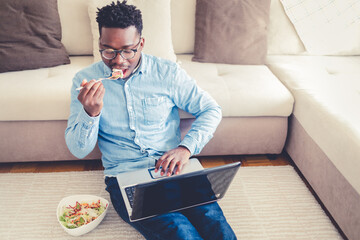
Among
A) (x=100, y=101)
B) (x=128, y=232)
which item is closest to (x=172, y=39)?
(x=100, y=101)

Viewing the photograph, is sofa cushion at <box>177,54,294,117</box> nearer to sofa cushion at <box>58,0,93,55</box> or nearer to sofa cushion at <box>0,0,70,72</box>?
sofa cushion at <box>58,0,93,55</box>

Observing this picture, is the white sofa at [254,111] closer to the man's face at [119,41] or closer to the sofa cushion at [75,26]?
the sofa cushion at [75,26]

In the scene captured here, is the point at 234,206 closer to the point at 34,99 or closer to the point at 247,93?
the point at 247,93

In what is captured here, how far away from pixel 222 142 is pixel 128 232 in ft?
2.46

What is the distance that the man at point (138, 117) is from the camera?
3.85 feet

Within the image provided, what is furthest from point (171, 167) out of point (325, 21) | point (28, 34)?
point (325, 21)

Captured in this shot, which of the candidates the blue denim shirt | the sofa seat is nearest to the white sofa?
the sofa seat

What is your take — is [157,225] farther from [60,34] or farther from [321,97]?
[60,34]

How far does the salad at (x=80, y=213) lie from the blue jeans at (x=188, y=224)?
212 mm

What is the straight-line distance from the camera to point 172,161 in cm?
126

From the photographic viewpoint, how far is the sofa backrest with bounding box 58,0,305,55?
6.63 feet

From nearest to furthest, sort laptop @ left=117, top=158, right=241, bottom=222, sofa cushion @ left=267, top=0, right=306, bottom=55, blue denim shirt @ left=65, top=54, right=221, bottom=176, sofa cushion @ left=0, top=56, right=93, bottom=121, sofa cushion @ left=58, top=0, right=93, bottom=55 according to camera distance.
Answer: laptop @ left=117, top=158, right=241, bottom=222
blue denim shirt @ left=65, top=54, right=221, bottom=176
sofa cushion @ left=0, top=56, right=93, bottom=121
sofa cushion @ left=58, top=0, right=93, bottom=55
sofa cushion @ left=267, top=0, right=306, bottom=55

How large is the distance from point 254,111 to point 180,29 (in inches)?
32.8

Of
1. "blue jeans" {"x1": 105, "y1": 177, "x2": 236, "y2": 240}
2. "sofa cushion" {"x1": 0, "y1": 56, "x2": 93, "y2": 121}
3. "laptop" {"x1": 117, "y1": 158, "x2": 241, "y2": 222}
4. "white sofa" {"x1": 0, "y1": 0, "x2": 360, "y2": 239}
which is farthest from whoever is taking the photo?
"sofa cushion" {"x1": 0, "y1": 56, "x2": 93, "y2": 121}
